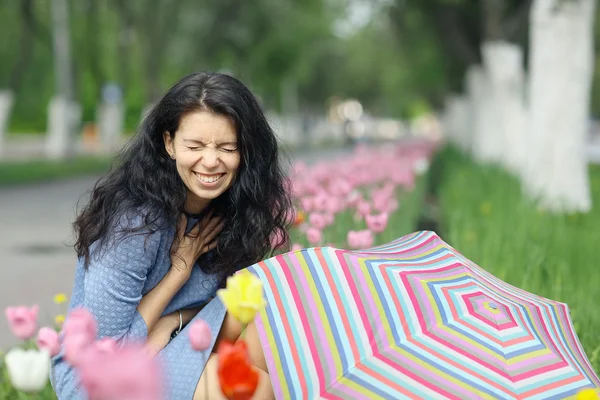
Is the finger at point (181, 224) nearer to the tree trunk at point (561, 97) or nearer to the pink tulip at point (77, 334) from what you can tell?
the pink tulip at point (77, 334)

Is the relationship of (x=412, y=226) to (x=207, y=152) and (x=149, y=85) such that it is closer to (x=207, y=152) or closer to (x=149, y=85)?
(x=207, y=152)

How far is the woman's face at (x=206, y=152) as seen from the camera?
254 cm

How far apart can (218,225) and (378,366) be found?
89cm

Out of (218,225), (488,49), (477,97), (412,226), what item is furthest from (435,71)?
(218,225)

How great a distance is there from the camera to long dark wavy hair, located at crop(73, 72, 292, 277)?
2.55 metres

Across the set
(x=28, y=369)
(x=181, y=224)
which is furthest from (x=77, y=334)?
(x=181, y=224)

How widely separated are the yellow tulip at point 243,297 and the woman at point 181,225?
0.75 metres

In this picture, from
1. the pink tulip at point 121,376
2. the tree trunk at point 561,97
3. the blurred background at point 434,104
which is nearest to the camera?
the pink tulip at point 121,376

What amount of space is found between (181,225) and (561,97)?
674cm

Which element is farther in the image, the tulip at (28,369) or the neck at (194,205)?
the neck at (194,205)

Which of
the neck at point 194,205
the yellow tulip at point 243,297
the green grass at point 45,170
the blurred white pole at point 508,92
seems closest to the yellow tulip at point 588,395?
the yellow tulip at point 243,297

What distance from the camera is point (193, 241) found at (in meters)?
2.69

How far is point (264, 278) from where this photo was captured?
7.35 feet

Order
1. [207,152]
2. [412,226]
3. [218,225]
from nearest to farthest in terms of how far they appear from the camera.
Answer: [207,152] < [218,225] < [412,226]
